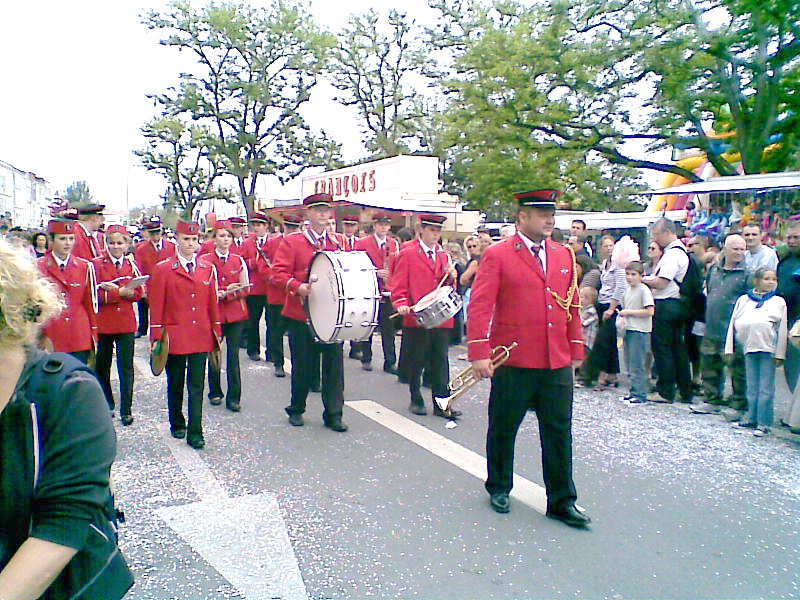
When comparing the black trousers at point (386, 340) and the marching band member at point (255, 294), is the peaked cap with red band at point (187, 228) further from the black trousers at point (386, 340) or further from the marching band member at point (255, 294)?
the marching band member at point (255, 294)

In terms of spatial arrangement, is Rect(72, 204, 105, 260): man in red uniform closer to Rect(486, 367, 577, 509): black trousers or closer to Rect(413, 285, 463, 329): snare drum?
Rect(413, 285, 463, 329): snare drum

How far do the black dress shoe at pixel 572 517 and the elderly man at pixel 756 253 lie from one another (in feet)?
Result: 13.6

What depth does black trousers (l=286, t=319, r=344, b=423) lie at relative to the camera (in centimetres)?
620

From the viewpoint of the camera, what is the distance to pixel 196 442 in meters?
5.71

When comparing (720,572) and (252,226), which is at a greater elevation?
(252,226)

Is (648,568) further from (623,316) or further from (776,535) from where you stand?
(623,316)

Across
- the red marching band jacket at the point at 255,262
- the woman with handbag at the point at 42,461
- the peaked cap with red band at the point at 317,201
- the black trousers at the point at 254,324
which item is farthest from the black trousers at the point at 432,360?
the woman with handbag at the point at 42,461

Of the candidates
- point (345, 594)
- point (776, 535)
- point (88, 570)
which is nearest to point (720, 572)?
point (776, 535)

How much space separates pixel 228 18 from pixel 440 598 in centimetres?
3290

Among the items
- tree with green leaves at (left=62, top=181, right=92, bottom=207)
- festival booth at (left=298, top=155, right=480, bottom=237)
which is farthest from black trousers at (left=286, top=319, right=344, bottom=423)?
tree with green leaves at (left=62, top=181, right=92, bottom=207)

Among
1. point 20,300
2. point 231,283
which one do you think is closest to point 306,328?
point 231,283

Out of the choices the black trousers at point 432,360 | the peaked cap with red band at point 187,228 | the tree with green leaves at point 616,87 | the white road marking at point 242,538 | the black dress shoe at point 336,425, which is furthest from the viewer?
the tree with green leaves at point 616,87

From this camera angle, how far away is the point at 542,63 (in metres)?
19.7

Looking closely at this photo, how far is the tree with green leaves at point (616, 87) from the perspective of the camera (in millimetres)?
17484
